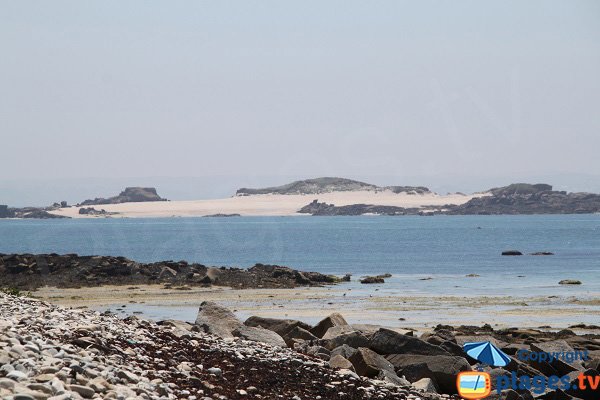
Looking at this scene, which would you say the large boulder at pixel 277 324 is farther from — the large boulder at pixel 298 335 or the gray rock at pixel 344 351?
the gray rock at pixel 344 351

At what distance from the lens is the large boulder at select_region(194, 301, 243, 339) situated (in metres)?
19.2

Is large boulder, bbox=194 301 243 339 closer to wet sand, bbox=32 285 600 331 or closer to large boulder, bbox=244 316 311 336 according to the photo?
large boulder, bbox=244 316 311 336

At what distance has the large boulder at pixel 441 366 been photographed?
53.9ft

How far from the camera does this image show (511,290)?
46688mm

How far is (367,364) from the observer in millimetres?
16016

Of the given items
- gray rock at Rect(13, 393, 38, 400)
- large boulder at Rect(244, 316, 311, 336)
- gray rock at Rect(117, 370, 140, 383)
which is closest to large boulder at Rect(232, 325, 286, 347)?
large boulder at Rect(244, 316, 311, 336)

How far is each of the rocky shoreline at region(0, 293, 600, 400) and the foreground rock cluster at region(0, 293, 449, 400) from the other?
0.06 ft

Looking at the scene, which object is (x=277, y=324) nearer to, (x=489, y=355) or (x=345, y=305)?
(x=489, y=355)

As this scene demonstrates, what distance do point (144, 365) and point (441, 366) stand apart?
6.56m

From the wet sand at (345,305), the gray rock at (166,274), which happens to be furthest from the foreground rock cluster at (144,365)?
the gray rock at (166,274)

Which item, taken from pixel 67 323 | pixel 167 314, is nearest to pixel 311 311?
pixel 167 314

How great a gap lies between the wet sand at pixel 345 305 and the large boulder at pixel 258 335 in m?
10.6

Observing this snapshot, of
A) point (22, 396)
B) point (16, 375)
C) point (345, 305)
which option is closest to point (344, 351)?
point (16, 375)

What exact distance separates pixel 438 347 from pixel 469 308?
18.9 m
